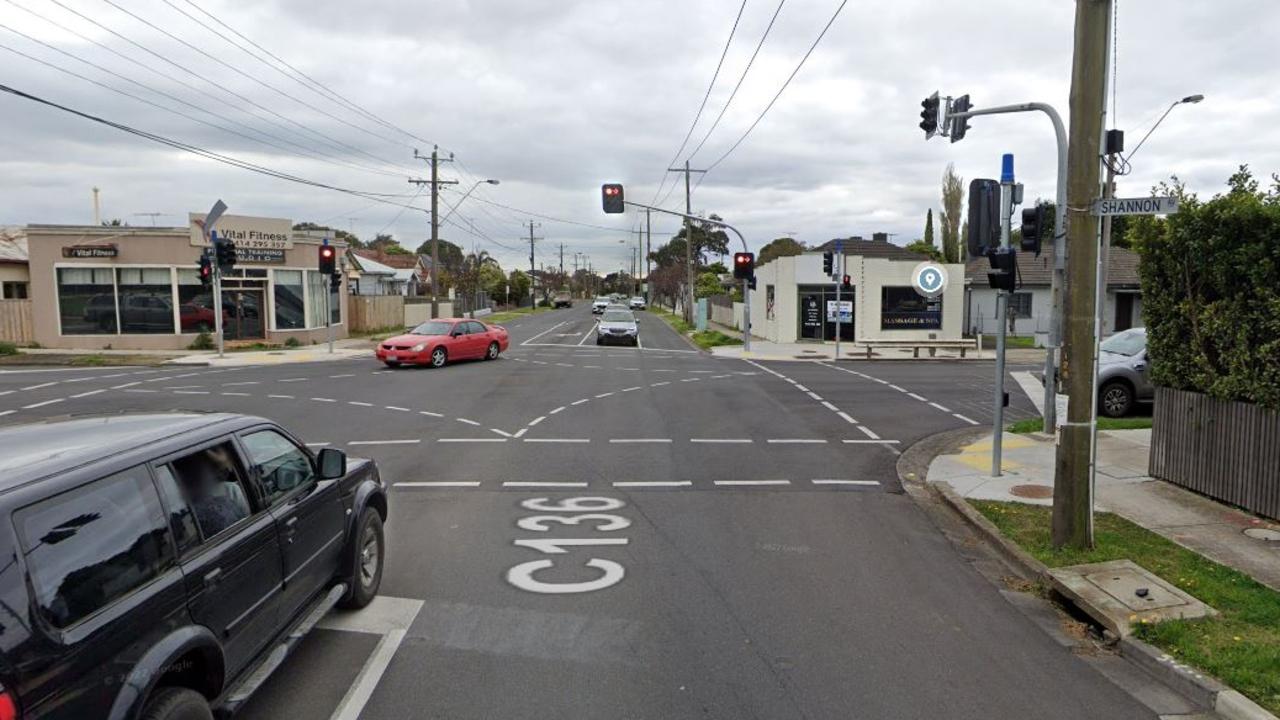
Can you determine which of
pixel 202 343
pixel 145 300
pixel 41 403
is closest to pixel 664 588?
pixel 41 403

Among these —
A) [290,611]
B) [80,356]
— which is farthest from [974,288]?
[290,611]

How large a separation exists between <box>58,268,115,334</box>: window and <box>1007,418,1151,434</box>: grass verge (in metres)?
31.0

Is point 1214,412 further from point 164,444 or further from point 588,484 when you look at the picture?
point 164,444

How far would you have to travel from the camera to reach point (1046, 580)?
668cm

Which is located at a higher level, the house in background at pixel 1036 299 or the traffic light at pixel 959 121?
the traffic light at pixel 959 121

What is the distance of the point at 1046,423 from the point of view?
1367 centimetres

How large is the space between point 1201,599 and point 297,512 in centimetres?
620

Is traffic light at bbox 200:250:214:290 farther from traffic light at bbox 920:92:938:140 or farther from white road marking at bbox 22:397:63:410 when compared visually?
traffic light at bbox 920:92:938:140

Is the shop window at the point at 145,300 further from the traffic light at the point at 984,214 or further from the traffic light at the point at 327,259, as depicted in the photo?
the traffic light at the point at 984,214

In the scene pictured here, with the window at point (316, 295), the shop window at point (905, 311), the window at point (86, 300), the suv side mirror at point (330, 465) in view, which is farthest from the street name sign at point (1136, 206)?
the window at point (86, 300)

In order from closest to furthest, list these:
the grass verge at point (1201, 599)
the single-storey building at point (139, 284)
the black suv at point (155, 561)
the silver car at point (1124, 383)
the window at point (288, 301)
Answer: the black suv at point (155, 561) → the grass verge at point (1201, 599) → the silver car at point (1124, 383) → the single-storey building at point (139, 284) → the window at point (288, 301)

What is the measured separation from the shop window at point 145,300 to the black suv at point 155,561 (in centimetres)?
3060

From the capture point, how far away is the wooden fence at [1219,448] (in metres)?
8.23

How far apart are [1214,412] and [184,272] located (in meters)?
32.7
